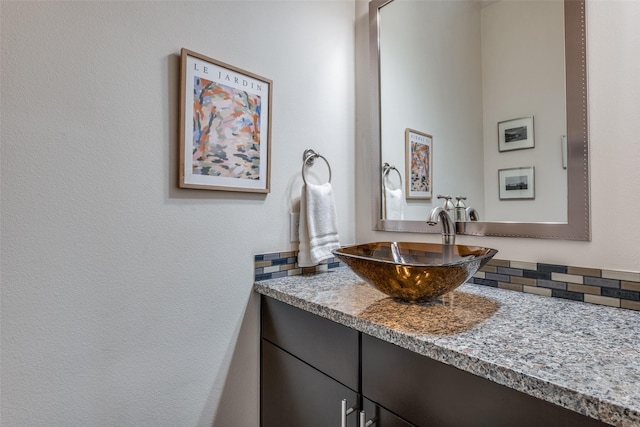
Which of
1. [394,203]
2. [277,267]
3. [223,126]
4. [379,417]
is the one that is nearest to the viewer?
[379,417]

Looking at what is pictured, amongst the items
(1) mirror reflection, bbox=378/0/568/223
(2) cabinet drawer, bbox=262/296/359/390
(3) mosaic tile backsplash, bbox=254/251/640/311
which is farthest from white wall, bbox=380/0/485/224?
(2) cabinet drawer, bbox=262/296/359/390

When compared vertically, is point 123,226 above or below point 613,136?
below

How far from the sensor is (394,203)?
1.44 meters

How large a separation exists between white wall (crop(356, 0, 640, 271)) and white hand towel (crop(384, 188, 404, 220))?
603 millimetres

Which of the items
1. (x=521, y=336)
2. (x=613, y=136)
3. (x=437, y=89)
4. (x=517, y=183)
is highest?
(x=437, y=89)

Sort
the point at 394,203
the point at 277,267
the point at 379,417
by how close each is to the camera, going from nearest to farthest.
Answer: the point at 379,417, the point at 277,267, the point at 394,203

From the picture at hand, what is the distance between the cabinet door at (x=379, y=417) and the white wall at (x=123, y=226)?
545 mm

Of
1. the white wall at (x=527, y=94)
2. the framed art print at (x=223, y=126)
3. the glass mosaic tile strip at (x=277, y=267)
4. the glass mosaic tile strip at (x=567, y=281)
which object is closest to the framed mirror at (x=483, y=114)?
the white wall at (x=527, y=94)

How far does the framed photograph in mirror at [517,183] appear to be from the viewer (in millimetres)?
1044

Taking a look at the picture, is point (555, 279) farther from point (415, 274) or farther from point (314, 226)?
point (314, 226)

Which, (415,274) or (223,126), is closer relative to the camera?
(415,274)

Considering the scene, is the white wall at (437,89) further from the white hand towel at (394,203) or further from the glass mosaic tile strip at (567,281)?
the glass mosaic tile strip at (567,281)

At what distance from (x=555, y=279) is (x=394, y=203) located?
65cm

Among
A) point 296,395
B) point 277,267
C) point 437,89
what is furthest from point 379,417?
point 437,89
